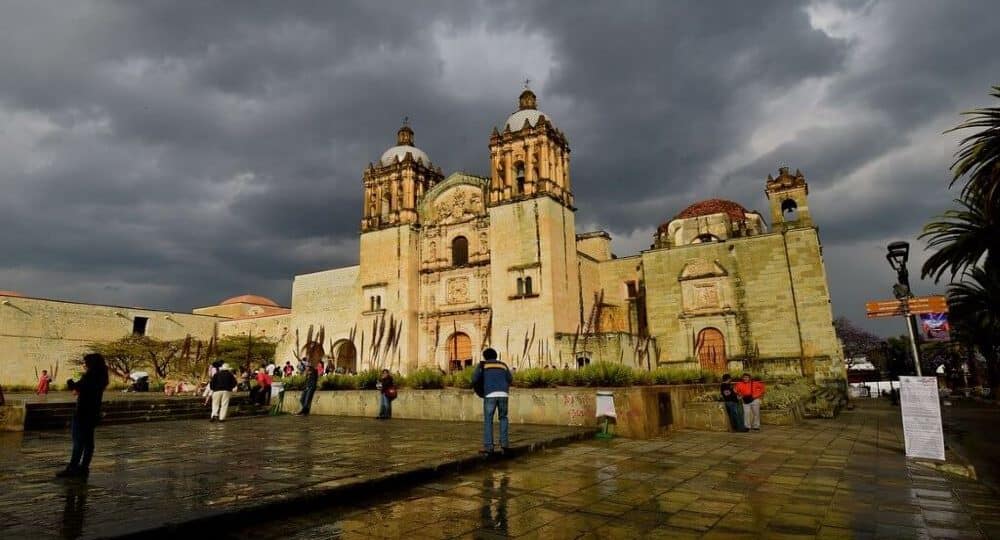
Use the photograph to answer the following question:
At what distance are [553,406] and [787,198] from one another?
21044 mm

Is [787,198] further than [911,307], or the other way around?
[787,198]

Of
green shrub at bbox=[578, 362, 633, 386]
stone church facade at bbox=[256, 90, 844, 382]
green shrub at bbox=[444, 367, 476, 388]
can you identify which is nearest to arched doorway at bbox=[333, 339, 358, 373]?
stone church facade at bbox=[256, 90, 844, 382]

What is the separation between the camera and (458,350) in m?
28.7

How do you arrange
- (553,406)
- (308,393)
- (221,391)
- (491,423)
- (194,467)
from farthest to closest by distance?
(308,393) < (221,391) < (553,406) < (491,423) < (194,467)

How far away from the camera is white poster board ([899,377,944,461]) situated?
7.14 meters

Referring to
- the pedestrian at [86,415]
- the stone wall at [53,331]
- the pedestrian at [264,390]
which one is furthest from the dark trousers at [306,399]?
the stone wall at [53,331]

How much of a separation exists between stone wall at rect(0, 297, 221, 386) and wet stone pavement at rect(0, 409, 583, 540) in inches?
1142

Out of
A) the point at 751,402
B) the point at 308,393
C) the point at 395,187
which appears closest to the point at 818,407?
the point at 751,402

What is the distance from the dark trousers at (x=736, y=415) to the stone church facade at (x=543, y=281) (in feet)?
43.7

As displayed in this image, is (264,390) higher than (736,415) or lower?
higher

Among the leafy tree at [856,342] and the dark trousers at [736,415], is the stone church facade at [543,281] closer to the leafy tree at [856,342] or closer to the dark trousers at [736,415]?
the dark trousers at [736,415]

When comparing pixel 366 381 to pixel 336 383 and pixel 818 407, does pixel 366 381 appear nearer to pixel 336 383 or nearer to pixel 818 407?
pixel 336 383

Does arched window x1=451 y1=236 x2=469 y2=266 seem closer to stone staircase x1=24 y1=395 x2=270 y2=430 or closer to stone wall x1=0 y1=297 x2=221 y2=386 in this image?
stone staircase x1=24 y1=395 x2=270 y2=430

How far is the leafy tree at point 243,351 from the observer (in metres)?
35.4
